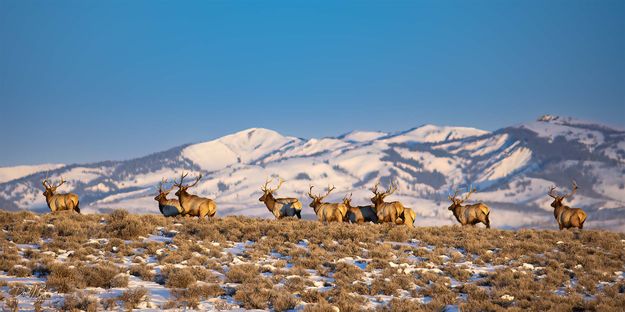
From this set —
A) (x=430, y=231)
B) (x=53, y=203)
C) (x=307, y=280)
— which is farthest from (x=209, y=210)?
(x=307, y=280)

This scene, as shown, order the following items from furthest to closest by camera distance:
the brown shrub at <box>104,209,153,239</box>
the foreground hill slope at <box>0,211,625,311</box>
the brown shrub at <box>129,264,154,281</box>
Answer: the brown shrub at <box>104,209,153,239</box> < the brown shrub at <box>129,264,154,281</box> < the foreground hill slope at <box>0,211,625,311</box>

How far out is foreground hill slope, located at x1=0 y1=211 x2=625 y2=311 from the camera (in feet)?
41.8

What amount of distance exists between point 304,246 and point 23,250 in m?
8.74

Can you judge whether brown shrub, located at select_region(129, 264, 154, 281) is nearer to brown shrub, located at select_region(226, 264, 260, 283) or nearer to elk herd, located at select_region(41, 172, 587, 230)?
brown shrub, located at select_region(226, 264, 260, 283)

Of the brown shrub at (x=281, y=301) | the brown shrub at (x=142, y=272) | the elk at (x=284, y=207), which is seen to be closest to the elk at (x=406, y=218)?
the elk at (x=284, y=207)

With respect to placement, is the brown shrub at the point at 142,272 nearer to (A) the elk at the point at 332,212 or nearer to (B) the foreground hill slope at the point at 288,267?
(B) the foreground hill slope at the point at 288,267

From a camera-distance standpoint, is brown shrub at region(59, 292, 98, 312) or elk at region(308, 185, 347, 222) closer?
brown shrub at region(59, 292, 98, 312)

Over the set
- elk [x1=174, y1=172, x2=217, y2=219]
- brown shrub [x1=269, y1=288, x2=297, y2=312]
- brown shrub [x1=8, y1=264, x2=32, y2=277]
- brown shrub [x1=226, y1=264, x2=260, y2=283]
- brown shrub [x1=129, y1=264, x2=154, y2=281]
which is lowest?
brown shrub [x1=269, y1=288, x2=297, y2=312]

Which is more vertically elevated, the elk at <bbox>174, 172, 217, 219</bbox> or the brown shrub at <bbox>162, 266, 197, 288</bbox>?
the elk at <bbox>174, 172, 217, 219</bbox>

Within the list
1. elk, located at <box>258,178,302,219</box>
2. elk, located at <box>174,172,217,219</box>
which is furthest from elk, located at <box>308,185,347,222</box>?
elk, located at <box>174,172,217,219</box>

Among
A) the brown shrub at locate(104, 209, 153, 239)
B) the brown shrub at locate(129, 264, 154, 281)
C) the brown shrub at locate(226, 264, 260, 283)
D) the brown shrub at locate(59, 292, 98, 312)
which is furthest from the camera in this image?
the brown shrub at locate(104, 209, 153, 239)

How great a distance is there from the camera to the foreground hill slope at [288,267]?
41.8 ft

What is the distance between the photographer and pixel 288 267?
1634 cm

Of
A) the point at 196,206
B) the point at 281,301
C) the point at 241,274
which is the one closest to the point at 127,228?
the point at 241,274
